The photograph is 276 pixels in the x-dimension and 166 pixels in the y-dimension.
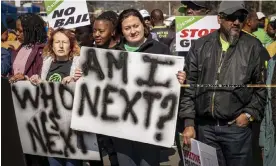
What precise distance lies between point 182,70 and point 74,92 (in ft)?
3.40

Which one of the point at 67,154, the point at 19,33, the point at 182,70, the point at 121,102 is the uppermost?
the point at 19,33

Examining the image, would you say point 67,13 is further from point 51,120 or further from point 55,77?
point 51,120

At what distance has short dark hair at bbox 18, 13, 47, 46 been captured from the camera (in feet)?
16.5

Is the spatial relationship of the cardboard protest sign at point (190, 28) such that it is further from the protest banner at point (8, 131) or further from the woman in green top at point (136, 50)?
the protest banner at point (8, 131)

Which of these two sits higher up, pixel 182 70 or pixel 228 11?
pixel 228 11

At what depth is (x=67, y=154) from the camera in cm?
436

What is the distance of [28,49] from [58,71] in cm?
72

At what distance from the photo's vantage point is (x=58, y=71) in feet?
14.2

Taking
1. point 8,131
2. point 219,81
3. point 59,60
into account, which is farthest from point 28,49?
point 8,131

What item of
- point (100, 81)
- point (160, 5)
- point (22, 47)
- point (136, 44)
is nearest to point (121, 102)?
point (100, 81)

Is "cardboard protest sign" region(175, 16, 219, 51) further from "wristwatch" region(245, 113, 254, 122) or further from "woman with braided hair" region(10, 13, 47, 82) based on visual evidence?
"wristwatch" region(245, 113, 254, 122)

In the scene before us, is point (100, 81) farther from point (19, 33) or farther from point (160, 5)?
point (160, 5)

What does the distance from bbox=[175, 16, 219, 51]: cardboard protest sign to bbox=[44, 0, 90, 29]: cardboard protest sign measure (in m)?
1.50

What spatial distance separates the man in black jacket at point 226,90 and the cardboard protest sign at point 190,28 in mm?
3390
